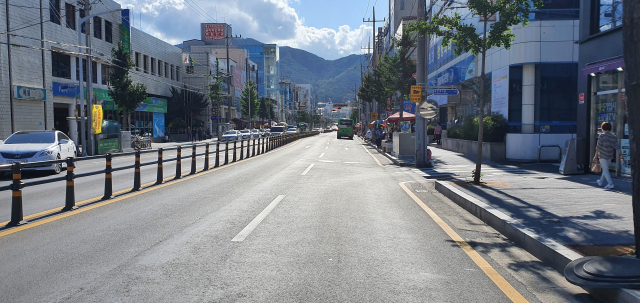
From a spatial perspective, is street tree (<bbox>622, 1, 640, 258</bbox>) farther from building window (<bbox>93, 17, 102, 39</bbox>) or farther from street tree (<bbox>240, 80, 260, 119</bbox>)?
street tree (<bbox>240, 80, 260, 119</bbox>)

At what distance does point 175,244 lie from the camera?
6.31 meters

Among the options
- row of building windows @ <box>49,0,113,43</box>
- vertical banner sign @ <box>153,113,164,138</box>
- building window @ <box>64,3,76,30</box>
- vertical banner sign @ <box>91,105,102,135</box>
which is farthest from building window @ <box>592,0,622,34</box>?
vertical banner sign @ <box>153,113,164,138</box>

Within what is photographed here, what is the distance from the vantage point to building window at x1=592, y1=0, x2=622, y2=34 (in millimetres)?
13854

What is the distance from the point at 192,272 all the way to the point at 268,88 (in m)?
130

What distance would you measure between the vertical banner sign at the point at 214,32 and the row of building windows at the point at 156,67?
36.7m

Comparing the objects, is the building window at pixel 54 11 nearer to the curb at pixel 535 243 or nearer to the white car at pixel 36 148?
the white car at pixel 36 148

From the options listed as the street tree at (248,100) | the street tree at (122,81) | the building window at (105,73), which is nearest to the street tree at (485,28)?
the street tree at (122,81)

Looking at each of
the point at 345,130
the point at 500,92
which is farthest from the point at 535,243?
the point at 345,130

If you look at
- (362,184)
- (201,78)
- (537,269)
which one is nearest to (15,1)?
(362,184)

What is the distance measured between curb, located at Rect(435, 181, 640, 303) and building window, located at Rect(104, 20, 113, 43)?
132ft

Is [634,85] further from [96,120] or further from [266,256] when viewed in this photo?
[96,120]

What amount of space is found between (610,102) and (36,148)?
60.5ft

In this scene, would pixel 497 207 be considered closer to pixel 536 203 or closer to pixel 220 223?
pixel 536 203

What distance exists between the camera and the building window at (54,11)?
33.2 m
